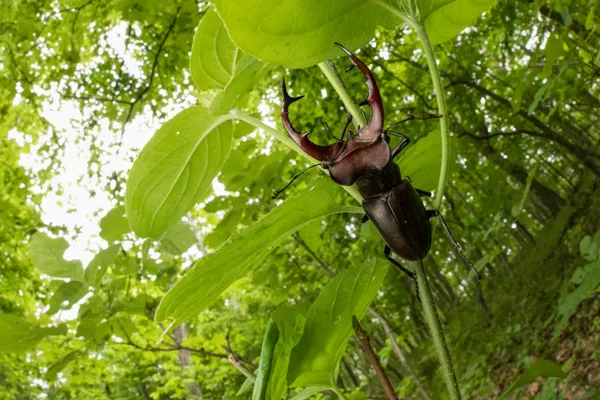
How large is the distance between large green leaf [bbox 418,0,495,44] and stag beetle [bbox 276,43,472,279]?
0.37ft

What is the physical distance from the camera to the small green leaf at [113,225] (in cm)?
128

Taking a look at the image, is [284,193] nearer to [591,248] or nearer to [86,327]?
[591,248]

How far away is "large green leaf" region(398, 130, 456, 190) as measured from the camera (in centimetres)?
63

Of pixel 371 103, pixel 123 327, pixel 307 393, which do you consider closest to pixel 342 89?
pixel 371 103

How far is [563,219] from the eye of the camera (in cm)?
718

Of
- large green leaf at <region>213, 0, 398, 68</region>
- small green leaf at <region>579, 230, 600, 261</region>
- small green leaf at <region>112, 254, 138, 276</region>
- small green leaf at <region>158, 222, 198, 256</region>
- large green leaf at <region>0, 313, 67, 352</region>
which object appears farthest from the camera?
small green leaf at <region>579, 230, 600, 261</region>

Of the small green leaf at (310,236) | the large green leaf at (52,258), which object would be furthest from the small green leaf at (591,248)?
the large green leaf at (52,258)

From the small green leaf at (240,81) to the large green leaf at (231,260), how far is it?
0.38 ft

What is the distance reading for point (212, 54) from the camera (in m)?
0.59

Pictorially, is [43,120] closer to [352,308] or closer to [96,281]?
[96,281]

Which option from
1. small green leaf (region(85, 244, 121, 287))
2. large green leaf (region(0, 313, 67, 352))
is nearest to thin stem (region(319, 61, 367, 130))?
small green leaf (region(85, 244, 121, 287))

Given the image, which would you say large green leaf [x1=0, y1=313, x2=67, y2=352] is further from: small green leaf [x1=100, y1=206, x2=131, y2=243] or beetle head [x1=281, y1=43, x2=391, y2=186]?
beetle head [x1=281, y1=43, x2=391, y2=186]

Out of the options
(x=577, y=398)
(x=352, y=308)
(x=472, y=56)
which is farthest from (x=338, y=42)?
(x=472, y=56)

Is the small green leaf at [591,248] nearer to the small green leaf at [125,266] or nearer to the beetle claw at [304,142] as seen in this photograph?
the small green leaf at [125,266]
